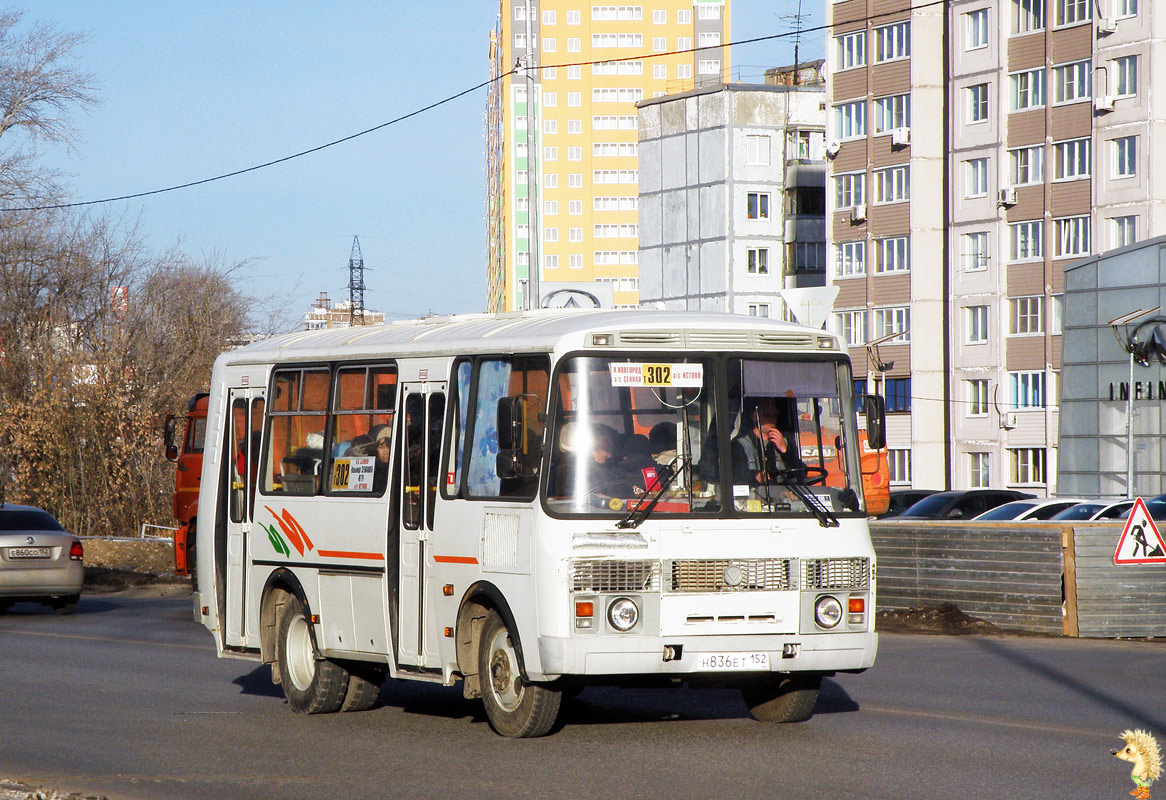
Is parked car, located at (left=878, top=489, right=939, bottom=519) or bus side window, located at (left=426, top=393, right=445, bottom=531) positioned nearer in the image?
bus side window, located at (left=426, top=393, right=445, bottom=531)

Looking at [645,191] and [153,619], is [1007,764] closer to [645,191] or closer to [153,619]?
[153,619]

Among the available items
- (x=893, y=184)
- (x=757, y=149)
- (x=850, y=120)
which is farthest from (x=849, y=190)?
(x=757, y=149)

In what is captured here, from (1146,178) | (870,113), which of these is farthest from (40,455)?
(870,113)

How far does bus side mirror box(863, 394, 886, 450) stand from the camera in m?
11.0

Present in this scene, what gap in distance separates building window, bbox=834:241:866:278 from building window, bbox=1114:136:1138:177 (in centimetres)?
1532

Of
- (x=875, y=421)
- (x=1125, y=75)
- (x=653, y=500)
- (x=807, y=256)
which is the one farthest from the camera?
(x=807, y=256)

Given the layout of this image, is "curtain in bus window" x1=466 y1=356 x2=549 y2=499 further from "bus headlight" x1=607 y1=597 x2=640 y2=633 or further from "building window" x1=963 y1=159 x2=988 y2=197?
"building window" x1=963 y1=159 x2=988 y2=197

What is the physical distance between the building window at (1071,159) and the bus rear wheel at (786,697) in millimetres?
60698

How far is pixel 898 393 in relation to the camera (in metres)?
78.1

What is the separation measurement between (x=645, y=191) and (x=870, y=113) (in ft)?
93.2

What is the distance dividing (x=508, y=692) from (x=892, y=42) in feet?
232

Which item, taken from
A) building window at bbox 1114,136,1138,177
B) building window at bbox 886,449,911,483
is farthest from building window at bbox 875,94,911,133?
building window at bbox 886,449,911,483

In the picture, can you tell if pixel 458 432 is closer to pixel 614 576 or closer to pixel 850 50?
pixel 614 576
